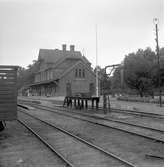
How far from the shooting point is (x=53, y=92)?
48.8m

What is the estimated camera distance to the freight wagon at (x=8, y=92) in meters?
8.34

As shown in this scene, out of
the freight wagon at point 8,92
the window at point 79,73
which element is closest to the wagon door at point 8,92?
the freight wagon at point 8,92

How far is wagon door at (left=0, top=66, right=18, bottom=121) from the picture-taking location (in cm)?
834

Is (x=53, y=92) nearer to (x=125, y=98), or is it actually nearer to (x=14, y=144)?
(x=125, y=98)

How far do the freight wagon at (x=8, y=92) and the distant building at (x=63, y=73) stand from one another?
112 ft

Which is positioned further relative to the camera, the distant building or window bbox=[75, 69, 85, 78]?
window bbox=[75, 69, 85, 78]

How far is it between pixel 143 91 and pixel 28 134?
91.7 ft

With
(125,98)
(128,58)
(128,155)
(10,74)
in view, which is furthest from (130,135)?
(128,58)

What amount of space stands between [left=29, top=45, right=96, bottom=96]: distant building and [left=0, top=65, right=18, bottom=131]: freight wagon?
34.2 meters

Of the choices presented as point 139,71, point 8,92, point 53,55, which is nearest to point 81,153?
point 8,92

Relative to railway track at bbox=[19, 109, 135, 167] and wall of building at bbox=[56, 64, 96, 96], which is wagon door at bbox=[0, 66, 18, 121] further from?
wall of building at bbox=[56, 64, 96, 96]

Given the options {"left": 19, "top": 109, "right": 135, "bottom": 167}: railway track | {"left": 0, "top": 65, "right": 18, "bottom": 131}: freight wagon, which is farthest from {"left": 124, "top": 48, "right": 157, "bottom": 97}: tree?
{"left": 0, "top": 65, "right": 18, "bottom": 131}: freight wagon

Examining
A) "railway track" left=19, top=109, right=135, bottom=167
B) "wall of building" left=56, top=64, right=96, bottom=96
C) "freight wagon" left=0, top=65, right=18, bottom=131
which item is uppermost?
"wall of building" left=56, top=64, right=96, bottom=96

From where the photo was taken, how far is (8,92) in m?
8.43
